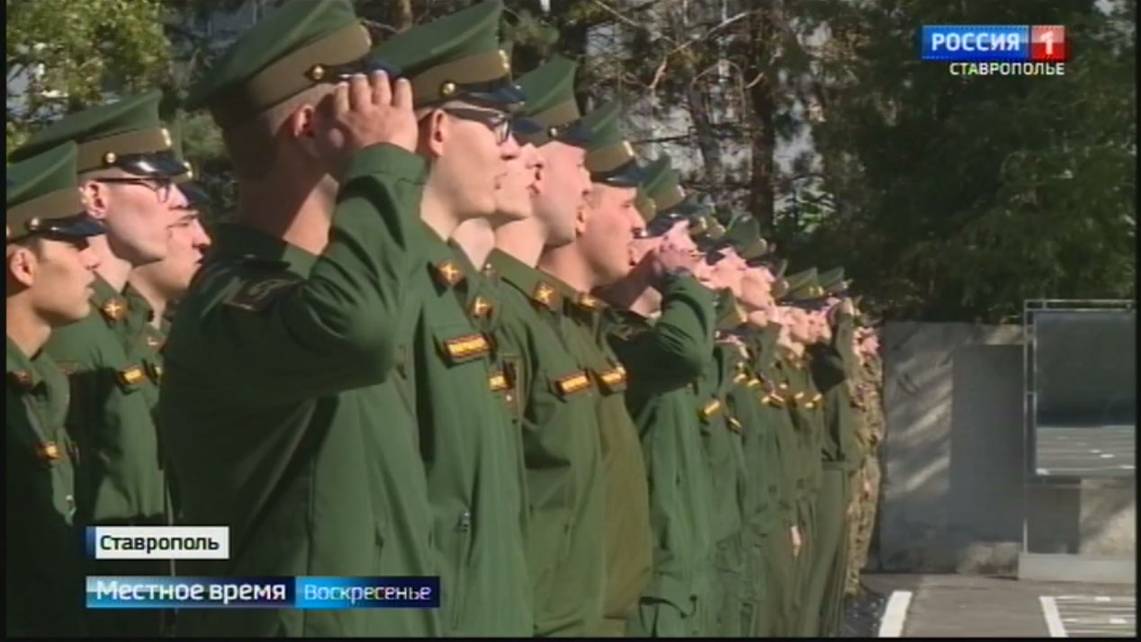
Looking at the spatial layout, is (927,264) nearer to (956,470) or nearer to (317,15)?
(956,470)

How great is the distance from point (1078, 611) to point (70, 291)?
1.86 metres

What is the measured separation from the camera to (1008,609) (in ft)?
19.5

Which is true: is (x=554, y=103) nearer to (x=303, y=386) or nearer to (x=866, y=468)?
(x=303, y=386)

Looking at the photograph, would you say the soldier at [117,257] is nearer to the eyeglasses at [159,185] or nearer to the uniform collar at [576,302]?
the eyeglasses at [159,185]

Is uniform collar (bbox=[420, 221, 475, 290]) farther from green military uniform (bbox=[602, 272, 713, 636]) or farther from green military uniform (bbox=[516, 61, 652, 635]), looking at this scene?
green military uniform (bbox=[602, 272, 713, 636])

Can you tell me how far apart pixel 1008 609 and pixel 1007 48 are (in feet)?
5.21

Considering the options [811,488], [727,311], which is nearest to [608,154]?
[727,311]

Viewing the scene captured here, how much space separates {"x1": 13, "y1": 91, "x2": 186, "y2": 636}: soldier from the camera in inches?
166

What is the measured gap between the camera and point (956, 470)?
7750 mm

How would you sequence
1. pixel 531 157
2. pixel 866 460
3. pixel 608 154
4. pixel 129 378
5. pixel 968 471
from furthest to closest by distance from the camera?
pixel 866 460, pixel 968 471, pixel 608 154, pixel 129 378, pixel 531 157

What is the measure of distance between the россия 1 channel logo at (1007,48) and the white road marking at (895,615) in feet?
4.18

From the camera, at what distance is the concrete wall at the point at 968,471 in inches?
266

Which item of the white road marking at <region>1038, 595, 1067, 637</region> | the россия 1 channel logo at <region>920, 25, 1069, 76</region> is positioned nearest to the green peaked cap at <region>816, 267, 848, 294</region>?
the white road marking at <region>1038, 595, 1067, 637</region>

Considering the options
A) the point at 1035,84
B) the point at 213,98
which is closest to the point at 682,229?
the point at 1035,84
